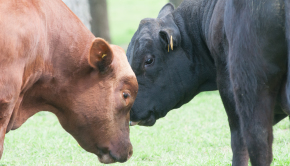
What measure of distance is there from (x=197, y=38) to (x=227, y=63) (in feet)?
4.00

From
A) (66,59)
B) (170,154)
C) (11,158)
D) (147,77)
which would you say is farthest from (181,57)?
(11,158)

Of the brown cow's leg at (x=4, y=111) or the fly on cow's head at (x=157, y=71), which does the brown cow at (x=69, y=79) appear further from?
the fly on cow's head at (x=157, y=71)

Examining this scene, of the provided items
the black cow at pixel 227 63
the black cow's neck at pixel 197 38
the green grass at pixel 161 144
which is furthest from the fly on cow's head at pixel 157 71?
the green grass at pixel 161 144

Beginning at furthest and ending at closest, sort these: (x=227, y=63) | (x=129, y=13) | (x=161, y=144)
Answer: (x=129, y=13) → (x=161, y=144) → (x=227, y=63)

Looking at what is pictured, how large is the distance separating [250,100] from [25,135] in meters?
3.97

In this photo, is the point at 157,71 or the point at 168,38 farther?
the point at 157,71

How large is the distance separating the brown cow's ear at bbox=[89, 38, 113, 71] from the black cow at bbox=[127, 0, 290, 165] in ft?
3.07

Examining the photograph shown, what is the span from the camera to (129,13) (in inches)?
1075

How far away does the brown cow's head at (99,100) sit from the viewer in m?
3.04

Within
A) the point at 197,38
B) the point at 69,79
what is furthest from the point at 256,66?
the point at 197,38

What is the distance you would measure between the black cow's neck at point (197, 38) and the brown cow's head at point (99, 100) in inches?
60.3

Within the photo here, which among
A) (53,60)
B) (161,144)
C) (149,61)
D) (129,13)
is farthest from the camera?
(129,13)

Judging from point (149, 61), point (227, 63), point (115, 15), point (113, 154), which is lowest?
point (115, 15)

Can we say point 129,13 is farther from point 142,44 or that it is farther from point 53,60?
point 53,60
